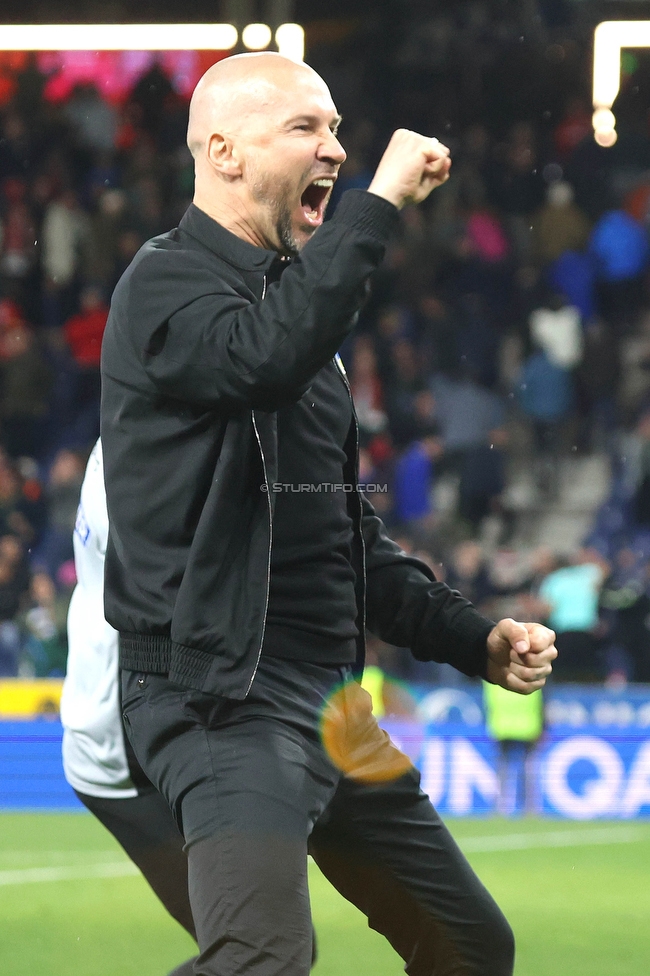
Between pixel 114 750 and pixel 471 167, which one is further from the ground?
pixel 471 167

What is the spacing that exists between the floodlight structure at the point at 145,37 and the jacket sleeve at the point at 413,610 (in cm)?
744

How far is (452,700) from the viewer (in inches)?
384

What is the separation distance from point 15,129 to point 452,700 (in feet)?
23.0

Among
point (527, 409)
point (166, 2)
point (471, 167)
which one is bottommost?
point (527, 409)

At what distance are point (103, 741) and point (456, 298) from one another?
33.5 ft

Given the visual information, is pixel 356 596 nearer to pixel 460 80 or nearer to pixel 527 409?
pixel 527 409

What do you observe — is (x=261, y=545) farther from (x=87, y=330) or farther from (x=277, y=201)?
(x=87, y=330)

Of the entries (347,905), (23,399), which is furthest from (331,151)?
(23,399)

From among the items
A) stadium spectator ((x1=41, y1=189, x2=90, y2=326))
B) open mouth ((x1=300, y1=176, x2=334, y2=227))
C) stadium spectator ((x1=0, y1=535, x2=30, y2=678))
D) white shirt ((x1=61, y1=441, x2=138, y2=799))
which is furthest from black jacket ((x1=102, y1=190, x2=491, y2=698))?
stadium spectator ((x1=41, y1=189, x2=90, y2=326))

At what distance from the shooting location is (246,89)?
2.48m

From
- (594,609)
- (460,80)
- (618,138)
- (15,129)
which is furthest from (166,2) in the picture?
(594,609)

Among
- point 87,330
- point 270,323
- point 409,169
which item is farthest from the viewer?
point 87,330

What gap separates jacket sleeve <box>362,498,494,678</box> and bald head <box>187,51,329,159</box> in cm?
76

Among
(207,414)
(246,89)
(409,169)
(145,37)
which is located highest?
(145,37)
